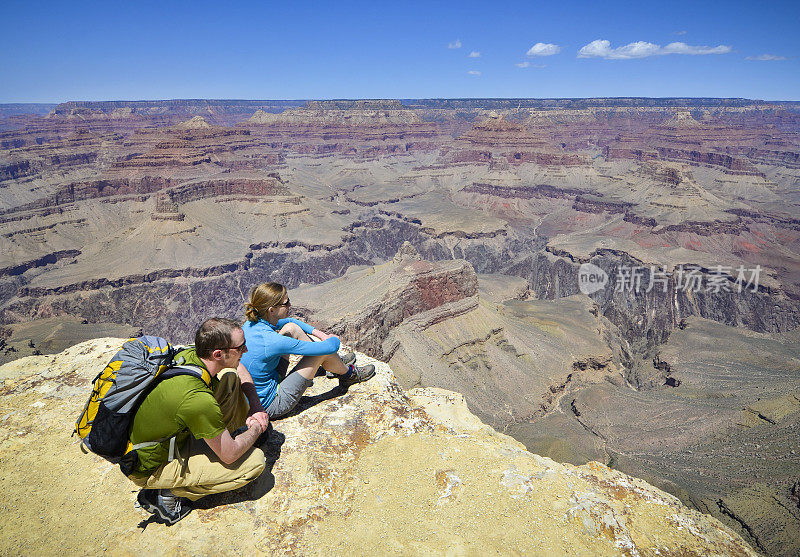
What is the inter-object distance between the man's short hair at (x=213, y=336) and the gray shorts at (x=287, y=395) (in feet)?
9.94

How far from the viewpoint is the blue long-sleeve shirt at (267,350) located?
8.77 meters

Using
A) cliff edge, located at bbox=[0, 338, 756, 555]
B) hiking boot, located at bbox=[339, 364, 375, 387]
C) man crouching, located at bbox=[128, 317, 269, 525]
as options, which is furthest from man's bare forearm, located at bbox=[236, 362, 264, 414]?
hiking boot, located at bbox=[339, 364, 375, 387]

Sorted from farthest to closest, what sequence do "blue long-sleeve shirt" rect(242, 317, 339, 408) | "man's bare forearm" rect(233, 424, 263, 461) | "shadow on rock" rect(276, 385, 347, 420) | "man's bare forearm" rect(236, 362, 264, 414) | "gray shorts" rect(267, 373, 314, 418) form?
1. "shadow on rock" rect(276, 385, 347, 420)
2. "gray shorts" rect(267, 373, 314, 418)
3. "blue long-sleeve shirt" rect(242, 317, 339, 408)
4. "man's bare forearm" rect(236, 362, 264, 414)
5. "man's bare forearm" rect(233, 424, 263, 461)

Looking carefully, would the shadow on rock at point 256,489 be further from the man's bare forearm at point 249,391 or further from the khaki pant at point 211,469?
the man's bare forearm at point 249,391

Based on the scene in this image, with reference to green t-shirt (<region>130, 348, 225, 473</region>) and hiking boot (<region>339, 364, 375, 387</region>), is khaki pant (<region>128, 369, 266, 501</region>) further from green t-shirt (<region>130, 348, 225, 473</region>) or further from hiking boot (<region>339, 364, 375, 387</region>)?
hiking boot (<region>339, 364, 375, 387</region>)

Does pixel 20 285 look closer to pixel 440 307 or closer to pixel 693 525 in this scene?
pixel 440 307

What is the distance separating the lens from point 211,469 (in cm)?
699

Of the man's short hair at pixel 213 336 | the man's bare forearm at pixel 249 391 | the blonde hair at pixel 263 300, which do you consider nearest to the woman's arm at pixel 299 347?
the blonde hair at pixel 263 300

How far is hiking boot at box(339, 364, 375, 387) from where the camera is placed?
11.1 m

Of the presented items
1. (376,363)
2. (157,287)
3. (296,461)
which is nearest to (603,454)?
(376,363)

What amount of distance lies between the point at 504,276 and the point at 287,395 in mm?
65613

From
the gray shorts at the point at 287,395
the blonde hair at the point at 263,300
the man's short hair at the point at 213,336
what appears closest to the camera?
the man's short hair at the point at 213,336

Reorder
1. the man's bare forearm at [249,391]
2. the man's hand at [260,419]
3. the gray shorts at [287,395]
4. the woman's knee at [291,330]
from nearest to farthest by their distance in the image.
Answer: the man's hand at [260,419], the man's bare forearm at [249,391], the gray shorts at [287,395], the woman's knee at [291,330]

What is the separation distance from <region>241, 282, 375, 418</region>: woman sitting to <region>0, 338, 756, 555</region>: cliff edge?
2.40 feet
